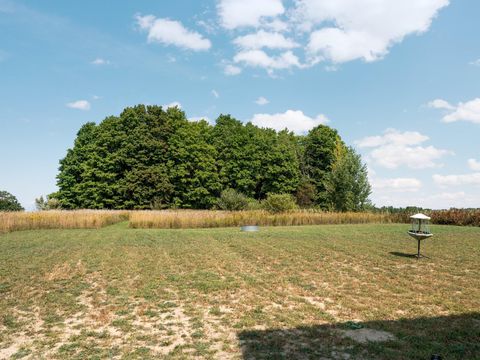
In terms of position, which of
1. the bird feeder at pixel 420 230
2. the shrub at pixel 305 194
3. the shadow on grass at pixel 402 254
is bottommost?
the shadow on grass at pixel 402 254

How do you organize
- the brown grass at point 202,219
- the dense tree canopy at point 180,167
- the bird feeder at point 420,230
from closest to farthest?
the bird feeder at point 420,230
the brown grass at point 202,219
the dense tree canopy at point 180,167

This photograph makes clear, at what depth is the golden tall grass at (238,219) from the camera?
24.2 m

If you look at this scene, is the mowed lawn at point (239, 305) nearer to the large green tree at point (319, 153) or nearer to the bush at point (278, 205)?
the bush at point (278, 205)

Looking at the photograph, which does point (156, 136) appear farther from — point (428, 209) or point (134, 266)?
point (134, 266)

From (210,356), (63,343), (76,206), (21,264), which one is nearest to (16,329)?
(63,343)

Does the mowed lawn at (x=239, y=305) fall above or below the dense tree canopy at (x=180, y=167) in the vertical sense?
below

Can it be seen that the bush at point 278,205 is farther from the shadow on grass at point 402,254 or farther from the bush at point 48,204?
the bush at point 48,204

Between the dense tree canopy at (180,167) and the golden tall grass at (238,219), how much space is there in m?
8.42

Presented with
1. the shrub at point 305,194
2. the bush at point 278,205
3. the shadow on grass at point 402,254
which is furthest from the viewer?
the shrub at point 305,194

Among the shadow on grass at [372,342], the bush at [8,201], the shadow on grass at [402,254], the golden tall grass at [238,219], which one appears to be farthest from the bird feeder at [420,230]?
the bush at [8,201]

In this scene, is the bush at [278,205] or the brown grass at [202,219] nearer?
the brown grass at [202,219]

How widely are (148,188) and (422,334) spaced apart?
3946 centimetres

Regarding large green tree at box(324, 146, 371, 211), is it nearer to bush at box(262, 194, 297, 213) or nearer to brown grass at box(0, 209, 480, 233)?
brown grass at box(0, 209, 480, 233)

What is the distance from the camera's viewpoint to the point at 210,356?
4434 millimetres
